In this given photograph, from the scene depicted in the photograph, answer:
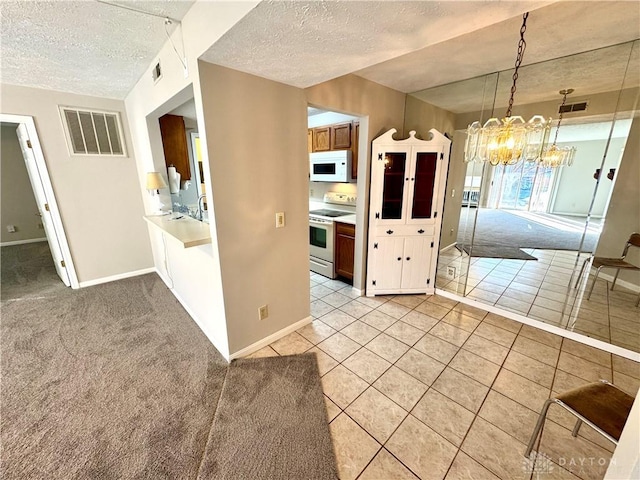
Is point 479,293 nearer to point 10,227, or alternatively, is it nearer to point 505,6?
point 505,6

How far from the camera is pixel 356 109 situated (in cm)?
264

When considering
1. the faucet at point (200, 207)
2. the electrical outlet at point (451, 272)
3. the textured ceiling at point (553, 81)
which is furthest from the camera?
the electrical outlet at point (451, 272)

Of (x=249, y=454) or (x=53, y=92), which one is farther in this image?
(x=53, y=92)

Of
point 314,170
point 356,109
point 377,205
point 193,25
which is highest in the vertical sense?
point 193,25

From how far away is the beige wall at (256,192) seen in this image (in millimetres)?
1743

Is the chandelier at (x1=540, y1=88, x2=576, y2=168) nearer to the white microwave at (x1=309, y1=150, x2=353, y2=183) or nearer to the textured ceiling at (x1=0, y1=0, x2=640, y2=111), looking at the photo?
the textured ceiling at (x1=0, y1=0, x2=640, y2=111)

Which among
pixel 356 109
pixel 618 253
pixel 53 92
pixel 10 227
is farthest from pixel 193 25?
pixel 10 227

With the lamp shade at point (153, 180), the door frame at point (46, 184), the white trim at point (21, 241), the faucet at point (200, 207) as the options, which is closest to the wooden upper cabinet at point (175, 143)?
the lamp shade at point (153, 180)

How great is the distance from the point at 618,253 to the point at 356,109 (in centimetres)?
284

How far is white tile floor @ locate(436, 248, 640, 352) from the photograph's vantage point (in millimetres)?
2357

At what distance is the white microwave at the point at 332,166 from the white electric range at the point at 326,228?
488 millimetres

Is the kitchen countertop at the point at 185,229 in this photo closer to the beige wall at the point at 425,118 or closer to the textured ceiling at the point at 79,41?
the textured ceiling at the point at 79,41

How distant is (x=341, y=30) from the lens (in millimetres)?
1192

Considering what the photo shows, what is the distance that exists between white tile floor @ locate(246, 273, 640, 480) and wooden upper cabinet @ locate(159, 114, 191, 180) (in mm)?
2618
